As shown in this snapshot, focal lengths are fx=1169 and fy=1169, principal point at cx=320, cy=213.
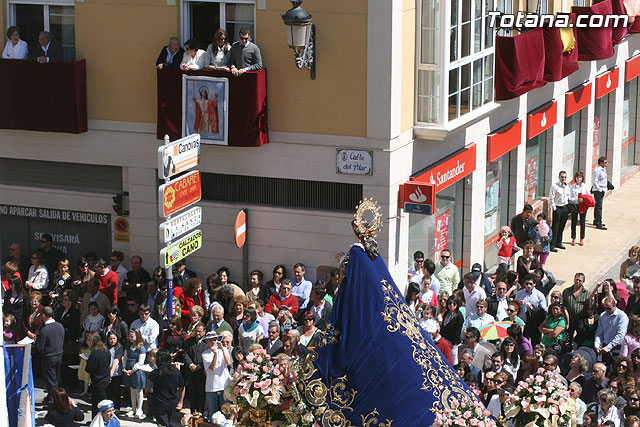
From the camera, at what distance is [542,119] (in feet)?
85.8

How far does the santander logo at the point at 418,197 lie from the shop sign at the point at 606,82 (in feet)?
40.3

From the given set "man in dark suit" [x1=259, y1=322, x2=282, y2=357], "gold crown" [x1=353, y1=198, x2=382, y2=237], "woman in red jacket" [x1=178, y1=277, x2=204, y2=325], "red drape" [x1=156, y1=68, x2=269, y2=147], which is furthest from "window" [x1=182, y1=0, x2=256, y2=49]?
"gold crown" [x1=353, y1=198, x2=382, y2=237]

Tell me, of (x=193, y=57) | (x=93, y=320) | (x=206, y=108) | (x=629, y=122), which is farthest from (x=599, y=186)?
(x=93, y=320)

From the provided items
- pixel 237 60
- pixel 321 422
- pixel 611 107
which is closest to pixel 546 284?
pixel 237 60

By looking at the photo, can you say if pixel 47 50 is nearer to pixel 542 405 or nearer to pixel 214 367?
pixel 214 367

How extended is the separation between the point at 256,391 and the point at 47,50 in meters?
12.1

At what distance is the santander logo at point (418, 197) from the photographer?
758 inches

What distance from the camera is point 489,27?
22.0 m

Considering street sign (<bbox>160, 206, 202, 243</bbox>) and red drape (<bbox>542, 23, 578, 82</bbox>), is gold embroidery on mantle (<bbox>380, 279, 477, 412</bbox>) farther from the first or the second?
red drape (<bbox>542, 23, 578, 82</bbox>)

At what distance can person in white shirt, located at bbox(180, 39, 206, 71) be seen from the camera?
63.7ft

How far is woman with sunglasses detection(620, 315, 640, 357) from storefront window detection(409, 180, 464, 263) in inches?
198

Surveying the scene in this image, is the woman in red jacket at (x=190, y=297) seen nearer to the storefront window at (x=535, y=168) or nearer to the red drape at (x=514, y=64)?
the red drape at (x=514, y=64)

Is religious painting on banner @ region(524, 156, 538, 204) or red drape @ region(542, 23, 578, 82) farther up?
red drape @ region(542, 23, 578, 82)

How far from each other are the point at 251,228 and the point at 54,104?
4.10 m
